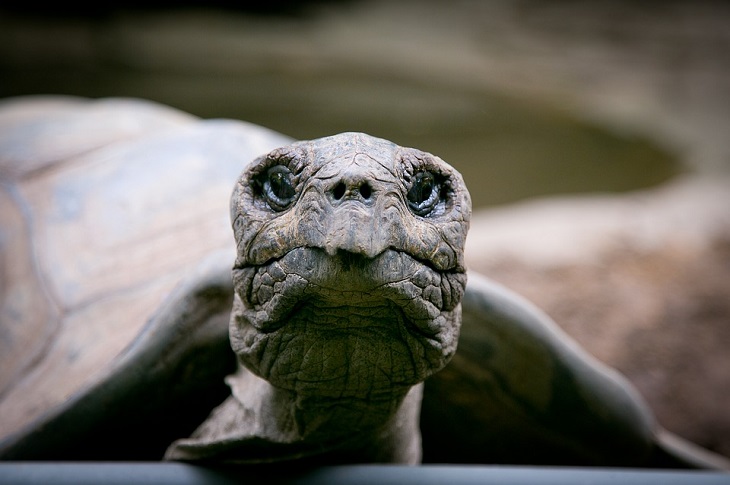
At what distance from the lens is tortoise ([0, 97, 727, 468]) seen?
3.35 ft

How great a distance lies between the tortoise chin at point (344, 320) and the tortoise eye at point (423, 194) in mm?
80

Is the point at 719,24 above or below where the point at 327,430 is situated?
above

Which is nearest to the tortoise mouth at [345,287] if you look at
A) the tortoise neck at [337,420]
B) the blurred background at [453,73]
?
the tortoise neck at [337,420]

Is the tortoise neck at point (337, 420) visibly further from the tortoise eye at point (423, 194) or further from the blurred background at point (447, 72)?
the blurred background at point (447, 72)

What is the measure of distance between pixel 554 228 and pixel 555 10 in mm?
7130

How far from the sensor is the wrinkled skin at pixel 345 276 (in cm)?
96

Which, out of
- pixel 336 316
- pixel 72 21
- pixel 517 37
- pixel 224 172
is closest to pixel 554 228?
pixel 224 172

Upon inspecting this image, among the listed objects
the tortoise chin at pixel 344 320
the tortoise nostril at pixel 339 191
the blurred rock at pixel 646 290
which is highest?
the tortoise nostril at pixel 339 191

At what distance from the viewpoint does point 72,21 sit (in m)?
9.70

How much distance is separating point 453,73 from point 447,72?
0.25 ft

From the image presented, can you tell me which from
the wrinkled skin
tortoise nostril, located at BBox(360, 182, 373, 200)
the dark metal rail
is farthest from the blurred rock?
tortoise nostril, located at BBox(360, 182, 373, 200)

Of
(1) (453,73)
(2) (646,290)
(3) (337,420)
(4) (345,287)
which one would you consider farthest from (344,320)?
(1) (453,73)

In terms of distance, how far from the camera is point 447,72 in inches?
351

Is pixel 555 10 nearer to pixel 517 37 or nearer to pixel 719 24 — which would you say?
pixel 517 37
